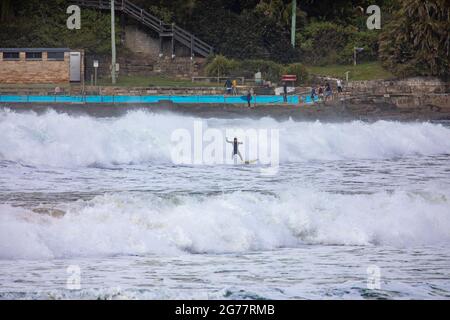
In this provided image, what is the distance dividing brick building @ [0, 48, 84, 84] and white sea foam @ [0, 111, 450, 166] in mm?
6949

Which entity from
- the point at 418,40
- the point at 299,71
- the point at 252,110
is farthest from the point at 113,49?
the point at 418,40

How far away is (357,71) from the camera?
54.8 metres

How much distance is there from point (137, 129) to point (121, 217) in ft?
67.0

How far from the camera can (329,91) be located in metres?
51.2

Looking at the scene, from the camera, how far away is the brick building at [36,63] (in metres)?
52.4

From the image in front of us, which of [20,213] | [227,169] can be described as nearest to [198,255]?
[20,213]

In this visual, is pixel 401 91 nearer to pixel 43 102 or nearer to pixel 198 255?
pixel 43 102

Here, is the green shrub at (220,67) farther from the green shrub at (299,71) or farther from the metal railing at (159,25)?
the green shrub at (299,71)

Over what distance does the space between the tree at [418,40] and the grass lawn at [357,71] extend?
1.57 ft

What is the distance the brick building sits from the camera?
172 feet

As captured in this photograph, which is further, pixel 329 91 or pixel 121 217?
pixel 329 91

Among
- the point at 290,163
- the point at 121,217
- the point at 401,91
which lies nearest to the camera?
the point at 121,217

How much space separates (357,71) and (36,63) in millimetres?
14785

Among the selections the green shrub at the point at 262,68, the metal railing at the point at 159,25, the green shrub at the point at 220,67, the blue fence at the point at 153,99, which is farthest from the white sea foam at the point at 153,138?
the metal railing at the point at 159,25
